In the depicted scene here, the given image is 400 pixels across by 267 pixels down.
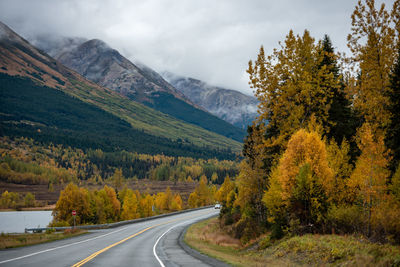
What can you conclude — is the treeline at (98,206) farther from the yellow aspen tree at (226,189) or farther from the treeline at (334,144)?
the treeline at (334,144)

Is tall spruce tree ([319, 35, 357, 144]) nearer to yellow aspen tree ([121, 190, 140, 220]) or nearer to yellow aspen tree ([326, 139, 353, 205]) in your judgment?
yellow aspen tree ([326, 139, 353, 205])

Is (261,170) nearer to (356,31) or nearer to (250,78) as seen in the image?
(250,78)

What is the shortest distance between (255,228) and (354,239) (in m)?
16.7

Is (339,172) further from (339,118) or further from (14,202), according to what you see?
(14,202)

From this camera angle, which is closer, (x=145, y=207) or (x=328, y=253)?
(x=328, y=253)

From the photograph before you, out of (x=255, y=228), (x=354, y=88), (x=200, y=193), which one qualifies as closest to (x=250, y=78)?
(x=354, y=88)

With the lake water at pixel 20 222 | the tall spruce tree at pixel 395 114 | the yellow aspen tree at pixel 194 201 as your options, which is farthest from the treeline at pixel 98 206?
the tall spruce tree at pixel 395 114

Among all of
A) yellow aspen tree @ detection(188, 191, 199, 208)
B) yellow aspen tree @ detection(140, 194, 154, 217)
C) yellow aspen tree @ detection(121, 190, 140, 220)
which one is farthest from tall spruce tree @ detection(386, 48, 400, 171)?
yellow aspen tree @ detection(188, 191, 199, 208)

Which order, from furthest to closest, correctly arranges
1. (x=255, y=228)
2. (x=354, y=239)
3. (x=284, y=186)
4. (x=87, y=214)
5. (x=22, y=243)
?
(x=87, y=214) < (x=255, y=228) < (x=22, y=243) < (x=284, y=186) < (x=354, y=239)

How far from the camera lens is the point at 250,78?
82.5ft

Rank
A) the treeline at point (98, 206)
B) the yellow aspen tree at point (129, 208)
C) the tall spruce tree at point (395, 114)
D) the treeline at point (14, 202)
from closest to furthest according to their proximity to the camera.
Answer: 1. the tall spruce tree at point (395, 114)
2. the treeline at point (98, 206)
3. the yellow aspen tree at point (129, 208)
4. the treeline at point (14, 202)

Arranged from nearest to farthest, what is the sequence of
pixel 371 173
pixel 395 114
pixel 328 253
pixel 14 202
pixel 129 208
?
pixel 328 253, pixel 371 173, pixel 395 114, pixel 129 208, pixel 14 202

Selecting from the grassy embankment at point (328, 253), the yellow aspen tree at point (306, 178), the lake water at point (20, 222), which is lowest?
the lake water at point (20, 222)

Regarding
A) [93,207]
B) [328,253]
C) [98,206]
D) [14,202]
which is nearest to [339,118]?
[328,253]
